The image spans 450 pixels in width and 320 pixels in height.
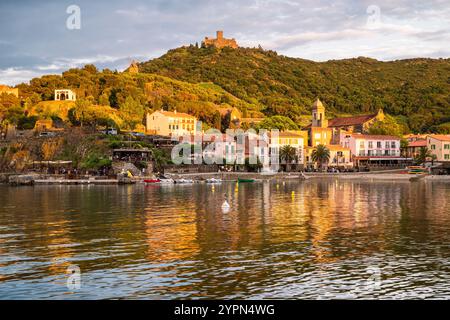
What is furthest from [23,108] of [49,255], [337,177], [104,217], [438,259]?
[438,259]

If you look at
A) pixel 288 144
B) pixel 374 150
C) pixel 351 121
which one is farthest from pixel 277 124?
pixel 351 121

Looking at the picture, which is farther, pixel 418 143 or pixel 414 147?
pixel 414 147

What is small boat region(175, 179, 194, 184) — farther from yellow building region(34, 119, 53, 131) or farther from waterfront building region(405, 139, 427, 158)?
waterfront building region(405, 139, 427, 158)

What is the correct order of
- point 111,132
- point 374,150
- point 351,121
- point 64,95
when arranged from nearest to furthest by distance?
1. point 111,132
2. point 374,150
3. point 64,95
4. point 351,121

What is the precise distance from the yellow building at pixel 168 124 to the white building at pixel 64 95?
70.3 feet

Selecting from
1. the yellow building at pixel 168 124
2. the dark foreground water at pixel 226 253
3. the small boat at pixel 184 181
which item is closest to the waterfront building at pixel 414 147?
the yellow building at pixel 168 124

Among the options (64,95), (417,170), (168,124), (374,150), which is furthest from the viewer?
(64,95)

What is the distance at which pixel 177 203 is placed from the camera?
48.7 m

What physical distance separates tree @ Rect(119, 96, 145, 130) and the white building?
12607 millimetres

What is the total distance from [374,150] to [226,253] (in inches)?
3990

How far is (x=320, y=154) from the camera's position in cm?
11125

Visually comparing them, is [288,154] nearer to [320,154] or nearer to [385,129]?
[320,154]

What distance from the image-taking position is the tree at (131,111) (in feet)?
395
